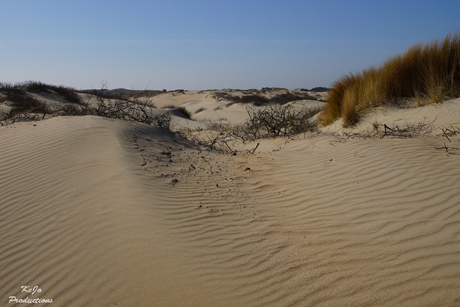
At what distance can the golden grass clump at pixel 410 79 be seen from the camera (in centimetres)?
938

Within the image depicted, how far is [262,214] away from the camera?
412 cm

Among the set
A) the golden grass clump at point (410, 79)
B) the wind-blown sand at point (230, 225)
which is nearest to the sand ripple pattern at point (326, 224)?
the wind-blown sand at point (230, 225)

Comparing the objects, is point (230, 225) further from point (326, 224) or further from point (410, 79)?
point (410, 79)

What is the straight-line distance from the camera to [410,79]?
9.86m

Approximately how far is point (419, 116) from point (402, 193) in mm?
5345

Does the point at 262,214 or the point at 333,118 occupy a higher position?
the point at 333,118

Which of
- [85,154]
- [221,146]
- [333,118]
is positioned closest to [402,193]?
[85,154]

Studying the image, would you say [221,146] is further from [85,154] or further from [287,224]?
[287,224]

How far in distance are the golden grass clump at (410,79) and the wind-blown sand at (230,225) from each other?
3566 millimetres

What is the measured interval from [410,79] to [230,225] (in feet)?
27.2

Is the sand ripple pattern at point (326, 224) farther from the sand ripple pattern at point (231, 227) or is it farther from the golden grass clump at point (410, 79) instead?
the golden grass clump at point (410, 79)

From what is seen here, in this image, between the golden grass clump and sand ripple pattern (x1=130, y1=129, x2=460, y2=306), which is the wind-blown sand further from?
the golden grass clump

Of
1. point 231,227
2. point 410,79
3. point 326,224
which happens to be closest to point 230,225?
point 231,227

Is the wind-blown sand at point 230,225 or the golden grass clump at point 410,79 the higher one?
the golden grass clump at point 410,79
